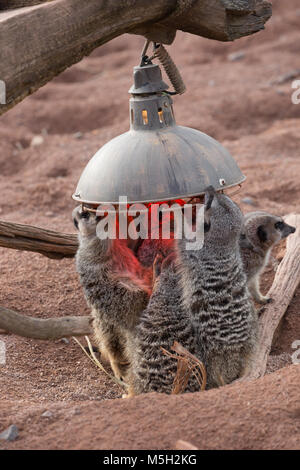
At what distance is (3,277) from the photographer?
402cm

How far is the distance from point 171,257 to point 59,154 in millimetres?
4492

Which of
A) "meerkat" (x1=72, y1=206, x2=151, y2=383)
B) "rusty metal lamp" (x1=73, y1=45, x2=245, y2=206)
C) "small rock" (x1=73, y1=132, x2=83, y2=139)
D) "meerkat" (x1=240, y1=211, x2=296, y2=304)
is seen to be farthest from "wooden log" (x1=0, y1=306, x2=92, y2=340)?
"small rock" (x1=73, y1=132, x2=83, y2=139)

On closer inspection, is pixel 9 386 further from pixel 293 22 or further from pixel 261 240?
pixel 293 22

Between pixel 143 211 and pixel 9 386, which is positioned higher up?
pixel 143 211

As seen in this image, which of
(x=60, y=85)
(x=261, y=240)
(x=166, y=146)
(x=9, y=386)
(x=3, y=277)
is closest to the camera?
(x=166, y=146)

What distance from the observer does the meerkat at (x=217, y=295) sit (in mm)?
2775

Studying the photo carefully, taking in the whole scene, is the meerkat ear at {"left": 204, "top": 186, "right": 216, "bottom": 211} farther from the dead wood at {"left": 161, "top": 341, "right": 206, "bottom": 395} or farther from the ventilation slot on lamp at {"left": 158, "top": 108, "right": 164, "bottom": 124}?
the dead wood at {"left": 161, "top": 341, "right": 206, "bottom": 395}

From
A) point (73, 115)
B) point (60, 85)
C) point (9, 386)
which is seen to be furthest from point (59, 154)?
point (9, 386)

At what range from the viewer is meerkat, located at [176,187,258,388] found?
9.11ft

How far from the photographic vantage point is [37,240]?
3492 millimetres

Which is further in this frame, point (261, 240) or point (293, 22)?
point (293, 22)

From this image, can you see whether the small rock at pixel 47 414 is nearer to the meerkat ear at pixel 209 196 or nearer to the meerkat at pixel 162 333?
the meerkat at pixel 162 333

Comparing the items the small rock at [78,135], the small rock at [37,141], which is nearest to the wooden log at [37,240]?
the small rock at [37,141]

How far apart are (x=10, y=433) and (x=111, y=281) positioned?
1.06 meters
